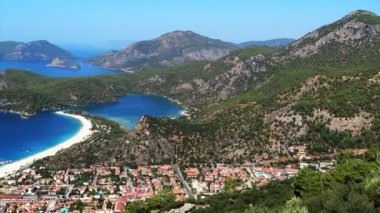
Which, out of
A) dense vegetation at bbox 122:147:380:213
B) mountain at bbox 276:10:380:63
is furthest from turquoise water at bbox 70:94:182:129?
dense vegetation at bbox 122:147:380:213

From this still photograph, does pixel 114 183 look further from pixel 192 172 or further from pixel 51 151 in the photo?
pixel 51 151

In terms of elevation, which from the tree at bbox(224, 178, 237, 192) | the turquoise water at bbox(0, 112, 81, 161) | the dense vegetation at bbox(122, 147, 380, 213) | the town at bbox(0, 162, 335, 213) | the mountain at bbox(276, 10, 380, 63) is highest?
the mountain at bbox(276, 10, 380, 63)

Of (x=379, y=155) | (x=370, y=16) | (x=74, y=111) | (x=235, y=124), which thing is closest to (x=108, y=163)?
(x=235, y=124)

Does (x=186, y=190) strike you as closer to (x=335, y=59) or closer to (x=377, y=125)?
(x=377, y=125)

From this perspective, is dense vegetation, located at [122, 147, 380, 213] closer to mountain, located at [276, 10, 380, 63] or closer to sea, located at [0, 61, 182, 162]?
sea, located at [0, 61, 182, 162]

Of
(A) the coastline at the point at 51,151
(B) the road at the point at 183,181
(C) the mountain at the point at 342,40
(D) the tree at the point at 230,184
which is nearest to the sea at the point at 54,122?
(A) the coastline at the point at 51,151

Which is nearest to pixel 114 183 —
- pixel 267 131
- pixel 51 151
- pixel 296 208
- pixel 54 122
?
pixel 267 131
